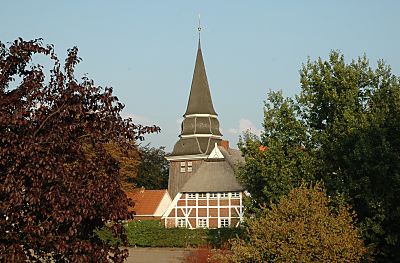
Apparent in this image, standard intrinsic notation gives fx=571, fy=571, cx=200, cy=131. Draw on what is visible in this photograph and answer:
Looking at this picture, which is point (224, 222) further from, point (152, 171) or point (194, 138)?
point (152, 171)

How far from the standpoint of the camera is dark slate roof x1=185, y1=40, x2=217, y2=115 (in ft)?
210

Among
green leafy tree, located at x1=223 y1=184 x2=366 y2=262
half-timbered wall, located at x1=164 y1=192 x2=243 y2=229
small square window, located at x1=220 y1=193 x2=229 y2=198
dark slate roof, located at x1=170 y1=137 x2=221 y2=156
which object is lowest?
green leafy tree, located at x1=223 y1=184 x2=366 y2=262

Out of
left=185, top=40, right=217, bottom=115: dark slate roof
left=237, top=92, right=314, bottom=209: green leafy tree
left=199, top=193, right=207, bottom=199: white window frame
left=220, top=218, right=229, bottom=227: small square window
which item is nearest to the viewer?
left=237, top=92, right=314, bottom=209: green leafy tree

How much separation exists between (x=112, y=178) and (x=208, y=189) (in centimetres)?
4173

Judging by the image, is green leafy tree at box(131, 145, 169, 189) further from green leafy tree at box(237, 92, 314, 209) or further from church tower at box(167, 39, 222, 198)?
green leafy tree at box(237, 92, 314, 209)

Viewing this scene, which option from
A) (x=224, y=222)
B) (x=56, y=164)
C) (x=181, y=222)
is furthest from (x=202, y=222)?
(x=56, y=164)

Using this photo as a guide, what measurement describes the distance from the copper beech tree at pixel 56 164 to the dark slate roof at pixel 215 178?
1609 inches

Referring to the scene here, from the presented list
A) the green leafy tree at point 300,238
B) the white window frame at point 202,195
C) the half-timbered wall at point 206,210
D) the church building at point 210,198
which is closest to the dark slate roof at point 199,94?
the church building at point 210,198

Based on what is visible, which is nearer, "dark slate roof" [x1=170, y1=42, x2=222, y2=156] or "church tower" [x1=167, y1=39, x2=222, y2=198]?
"church tower" [x1=167, y1=39, x2=222, y2=198]

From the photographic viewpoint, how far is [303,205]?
1568 cm

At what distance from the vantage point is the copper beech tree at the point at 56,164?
6543 mm

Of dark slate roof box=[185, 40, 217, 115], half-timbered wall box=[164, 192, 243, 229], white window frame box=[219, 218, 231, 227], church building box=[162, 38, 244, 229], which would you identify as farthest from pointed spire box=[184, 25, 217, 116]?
white window frame box=[219, 218, 231, 227]

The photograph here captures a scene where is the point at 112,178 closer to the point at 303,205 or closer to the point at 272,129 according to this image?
the point at 303,205

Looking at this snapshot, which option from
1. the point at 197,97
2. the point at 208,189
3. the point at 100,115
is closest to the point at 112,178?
the point at 100,115
